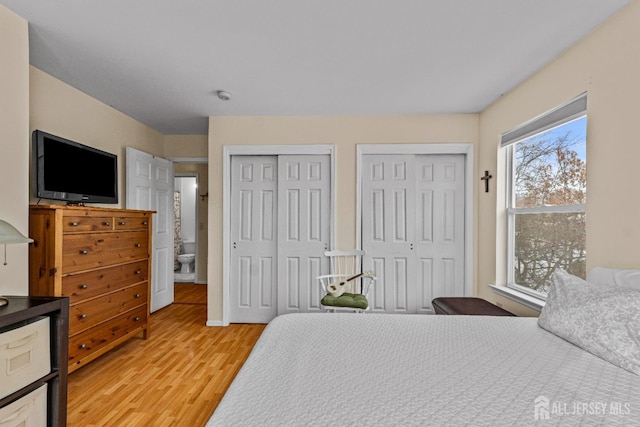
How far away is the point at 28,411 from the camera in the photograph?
157 cm

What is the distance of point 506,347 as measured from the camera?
1.46 m

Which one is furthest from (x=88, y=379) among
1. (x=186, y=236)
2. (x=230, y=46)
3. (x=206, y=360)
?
(x=186, y=236)

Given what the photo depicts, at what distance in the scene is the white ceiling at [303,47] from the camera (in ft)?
6.09

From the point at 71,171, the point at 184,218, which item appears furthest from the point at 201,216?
the point at 71,171

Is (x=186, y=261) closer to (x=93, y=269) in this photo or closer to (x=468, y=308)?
(x=93, y=269)

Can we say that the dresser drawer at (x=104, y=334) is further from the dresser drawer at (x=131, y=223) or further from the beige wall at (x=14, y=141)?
the dresser drawer at (x=131, y=223)

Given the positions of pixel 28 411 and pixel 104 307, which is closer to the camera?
pixel 28 411

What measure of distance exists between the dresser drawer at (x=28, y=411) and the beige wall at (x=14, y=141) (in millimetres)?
637

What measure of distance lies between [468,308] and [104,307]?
304 cm

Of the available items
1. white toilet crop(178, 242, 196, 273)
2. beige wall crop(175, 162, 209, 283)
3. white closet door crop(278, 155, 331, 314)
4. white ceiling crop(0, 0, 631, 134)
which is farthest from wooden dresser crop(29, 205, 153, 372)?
white toilet crop(178, 242, 196, 273)

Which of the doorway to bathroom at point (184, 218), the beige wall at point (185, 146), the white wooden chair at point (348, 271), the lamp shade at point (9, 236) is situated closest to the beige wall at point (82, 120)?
the beige wall at point (185, 146)

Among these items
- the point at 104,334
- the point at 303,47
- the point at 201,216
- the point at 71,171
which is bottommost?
the point at 104,334

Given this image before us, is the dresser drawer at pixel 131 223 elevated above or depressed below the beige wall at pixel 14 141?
below

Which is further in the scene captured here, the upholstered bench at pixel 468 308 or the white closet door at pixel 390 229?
the white closet door at pixel 390 229
